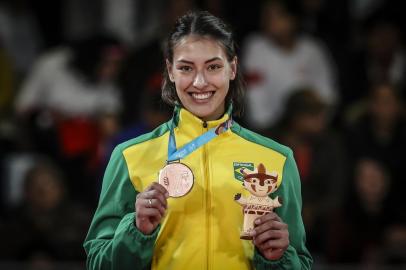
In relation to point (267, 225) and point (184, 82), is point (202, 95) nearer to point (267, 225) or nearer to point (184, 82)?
point (184, 82)

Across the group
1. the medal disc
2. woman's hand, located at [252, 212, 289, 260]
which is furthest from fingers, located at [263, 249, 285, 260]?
the medal disc

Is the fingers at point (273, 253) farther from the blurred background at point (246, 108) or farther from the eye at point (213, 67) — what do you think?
the blurred background at point (246, 108)

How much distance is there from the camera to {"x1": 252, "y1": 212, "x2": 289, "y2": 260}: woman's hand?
2.69m

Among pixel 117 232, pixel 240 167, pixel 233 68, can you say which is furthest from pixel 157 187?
pixel 233 68

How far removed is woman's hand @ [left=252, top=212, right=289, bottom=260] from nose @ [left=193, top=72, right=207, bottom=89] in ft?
1.45

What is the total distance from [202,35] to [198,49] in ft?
0.15

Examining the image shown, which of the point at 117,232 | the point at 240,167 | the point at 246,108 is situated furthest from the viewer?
the point at 246,108

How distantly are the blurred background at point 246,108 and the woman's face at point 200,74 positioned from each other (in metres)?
2.79

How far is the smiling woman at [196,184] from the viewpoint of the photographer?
2.76 m

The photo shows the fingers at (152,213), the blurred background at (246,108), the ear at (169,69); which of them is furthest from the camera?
the blurred background at (246,108)

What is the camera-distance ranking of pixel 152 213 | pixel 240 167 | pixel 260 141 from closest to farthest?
pixel 152 213, pixel 240 167, pixel 260 141

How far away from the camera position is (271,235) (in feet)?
8.81

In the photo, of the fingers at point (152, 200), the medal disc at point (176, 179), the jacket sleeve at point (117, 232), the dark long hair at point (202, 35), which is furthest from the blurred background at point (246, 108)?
the fingers at point (152, 200)

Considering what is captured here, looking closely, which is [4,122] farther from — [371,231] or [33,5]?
[371,231]
